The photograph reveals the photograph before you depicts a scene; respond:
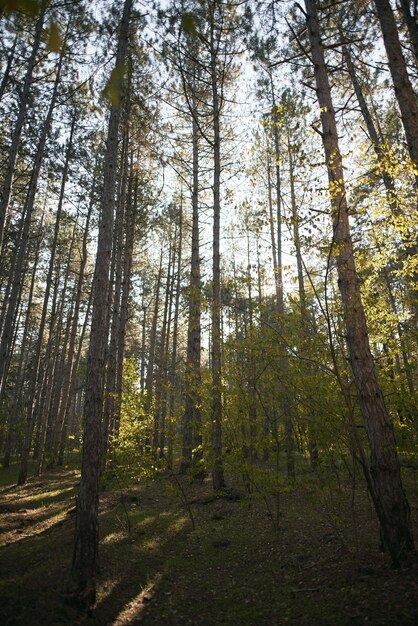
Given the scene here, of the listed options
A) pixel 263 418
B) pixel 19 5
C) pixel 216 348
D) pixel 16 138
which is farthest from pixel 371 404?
→ pixel 16 138

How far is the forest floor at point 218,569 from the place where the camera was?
369 cm

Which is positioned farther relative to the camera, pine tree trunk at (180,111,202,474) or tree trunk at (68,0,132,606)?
pine tree trunk at (180,111,202,474)

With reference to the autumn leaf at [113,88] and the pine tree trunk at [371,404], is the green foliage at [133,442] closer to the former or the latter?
the pine tree trunk at [371,404]

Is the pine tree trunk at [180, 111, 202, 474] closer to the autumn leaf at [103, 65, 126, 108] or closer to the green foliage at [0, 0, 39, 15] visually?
the autumn leaf at [103, 65, 126, 108]

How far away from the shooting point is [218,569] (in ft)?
16.9

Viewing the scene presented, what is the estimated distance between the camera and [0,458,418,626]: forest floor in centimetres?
369

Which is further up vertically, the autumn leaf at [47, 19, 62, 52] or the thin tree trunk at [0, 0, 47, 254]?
the thin tree trunk at [0, 0, 47, 254]

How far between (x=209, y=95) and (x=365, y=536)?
41.0 ft

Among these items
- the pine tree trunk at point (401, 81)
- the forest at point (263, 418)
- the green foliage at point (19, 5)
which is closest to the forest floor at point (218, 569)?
the forest at point (263, 418)

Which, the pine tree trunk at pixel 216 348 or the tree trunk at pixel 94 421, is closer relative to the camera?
the tree trunk at pixel 94 421

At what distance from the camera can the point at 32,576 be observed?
4695 millimetres

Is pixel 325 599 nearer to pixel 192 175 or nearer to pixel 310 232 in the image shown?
pixel 310 232

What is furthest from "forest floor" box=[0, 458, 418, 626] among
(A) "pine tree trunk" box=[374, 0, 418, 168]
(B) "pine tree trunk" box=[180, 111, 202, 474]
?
(A) "pine tree trunk" box=[374, 0, 418, 168]

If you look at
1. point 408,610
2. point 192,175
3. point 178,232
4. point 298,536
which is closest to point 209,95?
point 192,175
